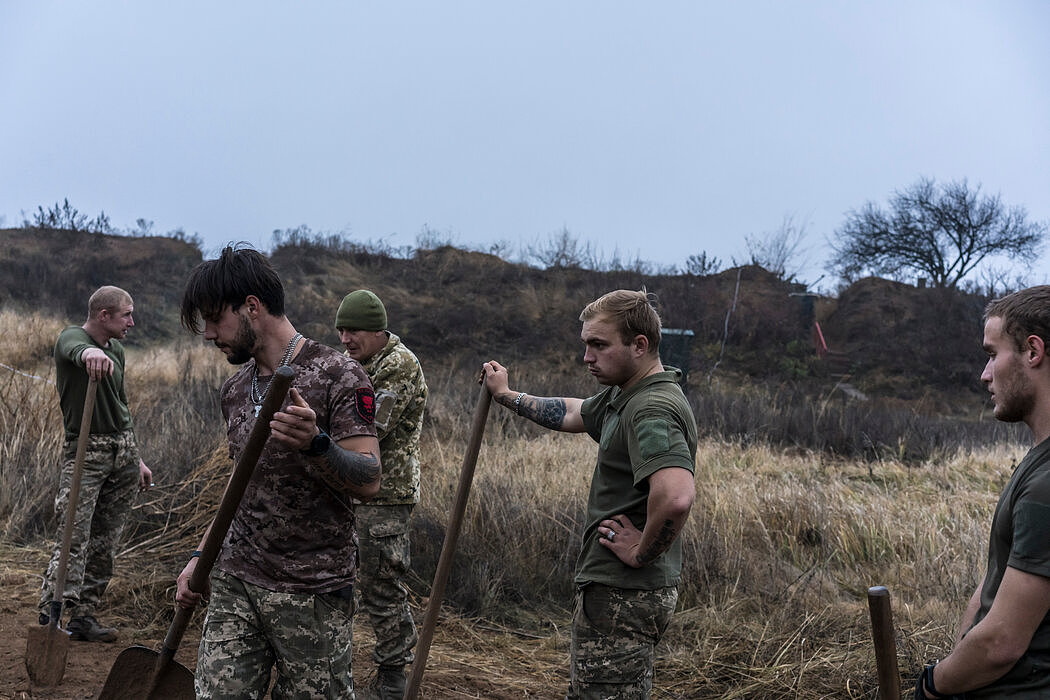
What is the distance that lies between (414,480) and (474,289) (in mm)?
24525

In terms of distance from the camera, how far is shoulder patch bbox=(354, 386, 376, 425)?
2701mm

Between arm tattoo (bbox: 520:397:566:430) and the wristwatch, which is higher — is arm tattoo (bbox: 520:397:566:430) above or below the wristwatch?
above

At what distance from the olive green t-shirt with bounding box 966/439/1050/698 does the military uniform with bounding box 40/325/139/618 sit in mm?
4501

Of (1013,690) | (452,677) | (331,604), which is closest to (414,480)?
(452,677)

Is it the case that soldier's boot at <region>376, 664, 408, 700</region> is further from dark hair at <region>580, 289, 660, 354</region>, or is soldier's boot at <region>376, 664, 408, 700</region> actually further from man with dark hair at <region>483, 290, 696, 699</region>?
dark hair at <region>580, 289, 660, 354</region>

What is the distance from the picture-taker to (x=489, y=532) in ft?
21.8

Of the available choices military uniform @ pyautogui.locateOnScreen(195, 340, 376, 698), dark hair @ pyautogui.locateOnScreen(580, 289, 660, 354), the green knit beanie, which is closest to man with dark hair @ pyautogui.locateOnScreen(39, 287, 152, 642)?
the green knit beanie

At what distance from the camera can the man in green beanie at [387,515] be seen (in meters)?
4.38

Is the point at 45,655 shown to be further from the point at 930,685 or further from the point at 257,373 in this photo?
the point at 930,685

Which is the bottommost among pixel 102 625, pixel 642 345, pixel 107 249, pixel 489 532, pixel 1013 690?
pixel 102 625

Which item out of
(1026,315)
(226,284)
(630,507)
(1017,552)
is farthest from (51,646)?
(1026,315)

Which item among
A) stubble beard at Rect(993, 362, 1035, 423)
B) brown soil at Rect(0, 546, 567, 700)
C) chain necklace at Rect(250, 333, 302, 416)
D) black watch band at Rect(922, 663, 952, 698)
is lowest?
brown soil at Rect(0, 546, 567, 700)

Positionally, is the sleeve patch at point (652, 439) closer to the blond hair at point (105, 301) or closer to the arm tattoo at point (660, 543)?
the arm tattoo at point (660, 543)

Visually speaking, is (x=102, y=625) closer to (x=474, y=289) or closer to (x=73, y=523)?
(x=73, y=523)
